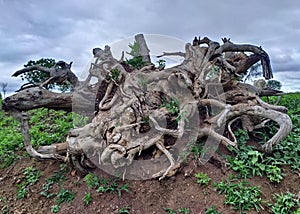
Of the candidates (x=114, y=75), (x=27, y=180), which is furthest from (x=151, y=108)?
(x=27, y=180)

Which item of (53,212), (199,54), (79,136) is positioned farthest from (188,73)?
(53,212)

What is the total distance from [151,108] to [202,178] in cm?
151

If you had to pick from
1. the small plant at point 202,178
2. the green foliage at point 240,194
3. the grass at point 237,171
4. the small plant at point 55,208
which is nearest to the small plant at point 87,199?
the grass at point 237,171

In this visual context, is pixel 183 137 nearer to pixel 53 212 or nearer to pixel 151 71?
pixel 151 71

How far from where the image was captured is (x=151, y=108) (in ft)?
16.2

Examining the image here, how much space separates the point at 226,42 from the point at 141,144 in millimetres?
3037

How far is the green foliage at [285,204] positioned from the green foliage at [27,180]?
11.8 feet

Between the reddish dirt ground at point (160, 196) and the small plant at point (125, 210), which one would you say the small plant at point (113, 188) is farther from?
the small plant at point (125, 210)

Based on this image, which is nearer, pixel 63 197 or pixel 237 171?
pixel 237 171

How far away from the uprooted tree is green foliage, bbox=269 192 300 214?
827 millimetres

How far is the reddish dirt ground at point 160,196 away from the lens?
3.76 metres

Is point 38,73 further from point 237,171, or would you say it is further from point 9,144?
point 237,171

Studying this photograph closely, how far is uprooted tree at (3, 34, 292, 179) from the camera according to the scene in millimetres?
4352

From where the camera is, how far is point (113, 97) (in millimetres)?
5035
